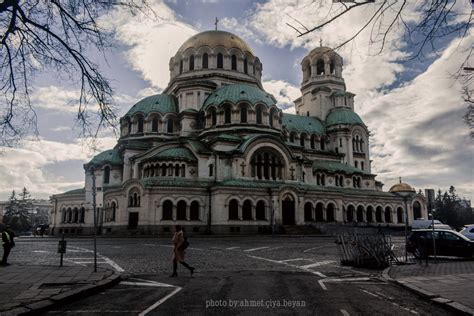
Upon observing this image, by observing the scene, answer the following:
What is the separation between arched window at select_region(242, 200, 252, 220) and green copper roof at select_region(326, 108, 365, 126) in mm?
26236

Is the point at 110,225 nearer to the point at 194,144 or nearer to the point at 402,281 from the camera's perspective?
the point at 194,144

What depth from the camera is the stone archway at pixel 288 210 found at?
149ft

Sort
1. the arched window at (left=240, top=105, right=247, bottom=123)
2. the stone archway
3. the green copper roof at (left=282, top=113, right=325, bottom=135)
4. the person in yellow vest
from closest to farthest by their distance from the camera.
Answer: the person in yellow vest < the stone archway < the arched window at (left=240, top=105, right=247, bottom=123) < the green copper roof at (left=282, top=113, right=325, bottom=135)

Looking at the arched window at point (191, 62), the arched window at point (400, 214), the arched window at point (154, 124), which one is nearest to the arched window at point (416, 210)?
the arched window at point (400, 214)

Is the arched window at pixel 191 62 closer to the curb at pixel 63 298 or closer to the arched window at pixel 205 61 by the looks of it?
the arched window at pixel 205 61

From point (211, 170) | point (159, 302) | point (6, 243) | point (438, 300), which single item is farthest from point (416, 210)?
point (159, 302)

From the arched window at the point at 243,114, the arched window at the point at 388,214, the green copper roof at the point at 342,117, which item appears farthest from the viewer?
the green copper roof at the point at 342,117

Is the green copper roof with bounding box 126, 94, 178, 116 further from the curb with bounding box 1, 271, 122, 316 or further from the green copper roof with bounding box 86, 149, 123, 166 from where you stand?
the curb with bounding box 1, 271, 122, 316

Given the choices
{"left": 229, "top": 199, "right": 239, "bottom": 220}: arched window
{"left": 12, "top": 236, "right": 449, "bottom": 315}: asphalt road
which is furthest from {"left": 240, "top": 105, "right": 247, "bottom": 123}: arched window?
{"left": 12, "top": 236, "right": 449, "bottom": 315}: asphalt road

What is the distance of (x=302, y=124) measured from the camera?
62.2 meters

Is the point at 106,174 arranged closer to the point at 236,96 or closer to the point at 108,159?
the point at 108,159

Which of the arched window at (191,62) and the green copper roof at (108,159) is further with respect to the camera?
the arched window at (191,62)

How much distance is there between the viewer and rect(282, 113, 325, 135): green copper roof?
61031 millimetres

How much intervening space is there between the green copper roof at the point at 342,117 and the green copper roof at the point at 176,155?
27.4 metres
